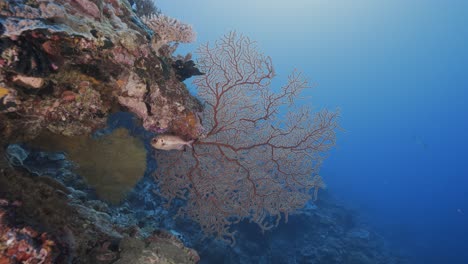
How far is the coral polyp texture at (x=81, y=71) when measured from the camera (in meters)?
2.18

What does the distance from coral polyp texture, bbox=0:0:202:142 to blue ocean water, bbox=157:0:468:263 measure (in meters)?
28.6

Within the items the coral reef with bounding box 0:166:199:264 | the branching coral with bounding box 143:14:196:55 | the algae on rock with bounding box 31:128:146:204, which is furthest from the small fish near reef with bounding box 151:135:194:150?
the algae on rock with bounding box 31:128:146:204

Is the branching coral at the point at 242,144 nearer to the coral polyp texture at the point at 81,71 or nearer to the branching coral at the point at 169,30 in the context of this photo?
the branching coral at the point at 169,30

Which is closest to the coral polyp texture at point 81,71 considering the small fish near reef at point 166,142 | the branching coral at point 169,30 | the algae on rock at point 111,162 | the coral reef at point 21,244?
the branching coral at point 169,30

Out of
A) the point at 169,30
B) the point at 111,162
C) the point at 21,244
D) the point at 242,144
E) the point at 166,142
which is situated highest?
the point at 169,30

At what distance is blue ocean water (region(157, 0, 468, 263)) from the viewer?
156 ft

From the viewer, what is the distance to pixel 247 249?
30.7ft

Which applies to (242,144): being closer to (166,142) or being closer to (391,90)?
(166,142)

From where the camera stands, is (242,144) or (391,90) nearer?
(242,144)

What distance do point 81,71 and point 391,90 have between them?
148 meters

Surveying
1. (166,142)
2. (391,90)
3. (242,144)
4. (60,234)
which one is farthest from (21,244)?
(391,90)

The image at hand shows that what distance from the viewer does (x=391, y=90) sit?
12550 cm

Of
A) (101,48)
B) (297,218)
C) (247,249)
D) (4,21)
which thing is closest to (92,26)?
(101,48)

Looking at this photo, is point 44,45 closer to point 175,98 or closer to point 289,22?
point 175,98
